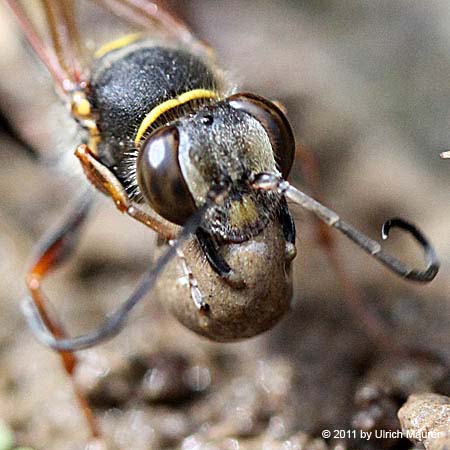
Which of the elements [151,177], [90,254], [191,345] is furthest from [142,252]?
[151,177]

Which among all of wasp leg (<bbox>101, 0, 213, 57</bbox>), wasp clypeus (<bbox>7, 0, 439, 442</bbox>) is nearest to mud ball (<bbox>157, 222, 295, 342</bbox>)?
wasp clypeus (<bbox>7, 0, 439, 442</bbox>)

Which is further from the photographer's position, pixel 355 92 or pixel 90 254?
pixel 355 92

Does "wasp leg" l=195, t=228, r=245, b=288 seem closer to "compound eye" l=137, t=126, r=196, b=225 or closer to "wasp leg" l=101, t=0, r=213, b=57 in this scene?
"compound eye" l=137, t=126, r=196, b=225

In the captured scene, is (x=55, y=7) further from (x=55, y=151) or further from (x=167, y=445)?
(x=167, y=445)

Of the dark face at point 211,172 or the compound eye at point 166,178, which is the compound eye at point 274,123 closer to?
the dark face at point 211,172

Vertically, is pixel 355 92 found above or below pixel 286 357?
above

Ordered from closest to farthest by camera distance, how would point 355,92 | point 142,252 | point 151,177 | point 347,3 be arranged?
point 151,177 → point 142,252 → point 355,92 → point 347,3

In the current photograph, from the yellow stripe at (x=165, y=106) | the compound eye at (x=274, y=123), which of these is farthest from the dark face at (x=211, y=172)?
the yellow stripe at (x=165, y=106)
